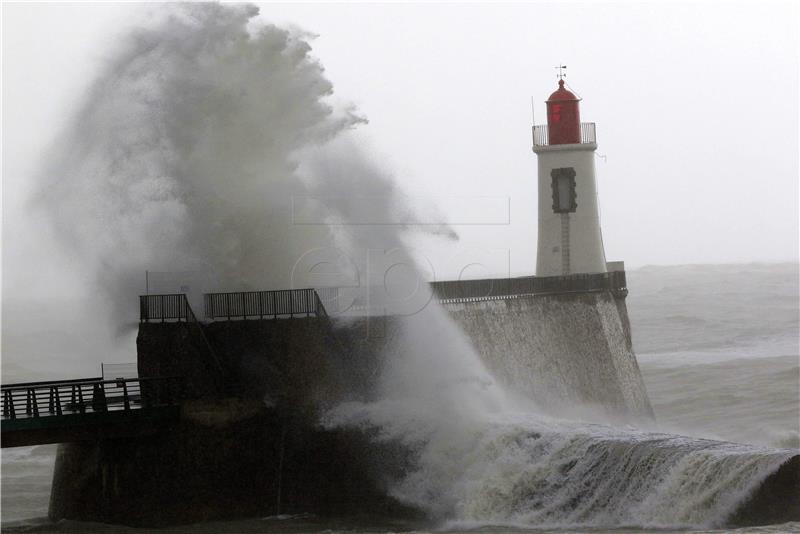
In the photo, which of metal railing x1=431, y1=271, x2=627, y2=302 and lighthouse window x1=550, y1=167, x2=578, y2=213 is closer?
metal railing x1=431, y1=271, x2=627, y2=302

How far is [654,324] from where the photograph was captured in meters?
62.7

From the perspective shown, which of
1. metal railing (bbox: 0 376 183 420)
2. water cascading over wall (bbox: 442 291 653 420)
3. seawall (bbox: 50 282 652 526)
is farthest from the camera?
water cascading over wall (bbox: 442 291 653 420)

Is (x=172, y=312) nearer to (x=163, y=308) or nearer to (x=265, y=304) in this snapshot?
(x=163, y=308)

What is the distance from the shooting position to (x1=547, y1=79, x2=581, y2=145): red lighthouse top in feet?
98.5

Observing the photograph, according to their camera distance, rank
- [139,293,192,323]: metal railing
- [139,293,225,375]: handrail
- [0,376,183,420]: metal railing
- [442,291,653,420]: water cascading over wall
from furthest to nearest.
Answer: [442,291,653,420]: water cascading over wall, [139,293,192,323]: metal railing, [139,293,225,375]: handrail, [0,376,183,420]: metal railing

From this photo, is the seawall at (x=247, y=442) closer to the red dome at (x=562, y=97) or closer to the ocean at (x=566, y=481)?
the ocean at (x=566, y=481)

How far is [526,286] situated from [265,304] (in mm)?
6400

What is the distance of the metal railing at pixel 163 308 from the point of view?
21.8m

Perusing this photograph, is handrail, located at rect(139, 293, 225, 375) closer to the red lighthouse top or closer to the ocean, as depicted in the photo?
the ocean

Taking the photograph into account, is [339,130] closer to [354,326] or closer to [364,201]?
[364,201]

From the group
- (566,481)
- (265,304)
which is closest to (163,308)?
(265,304)

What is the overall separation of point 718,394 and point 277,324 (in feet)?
55.4

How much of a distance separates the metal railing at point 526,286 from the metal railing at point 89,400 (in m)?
4.94

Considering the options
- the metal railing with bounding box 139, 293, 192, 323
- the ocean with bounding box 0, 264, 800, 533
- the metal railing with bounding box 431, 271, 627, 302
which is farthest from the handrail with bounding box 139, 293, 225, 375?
the metal railing with bounding box 431, 271, 627, 302
